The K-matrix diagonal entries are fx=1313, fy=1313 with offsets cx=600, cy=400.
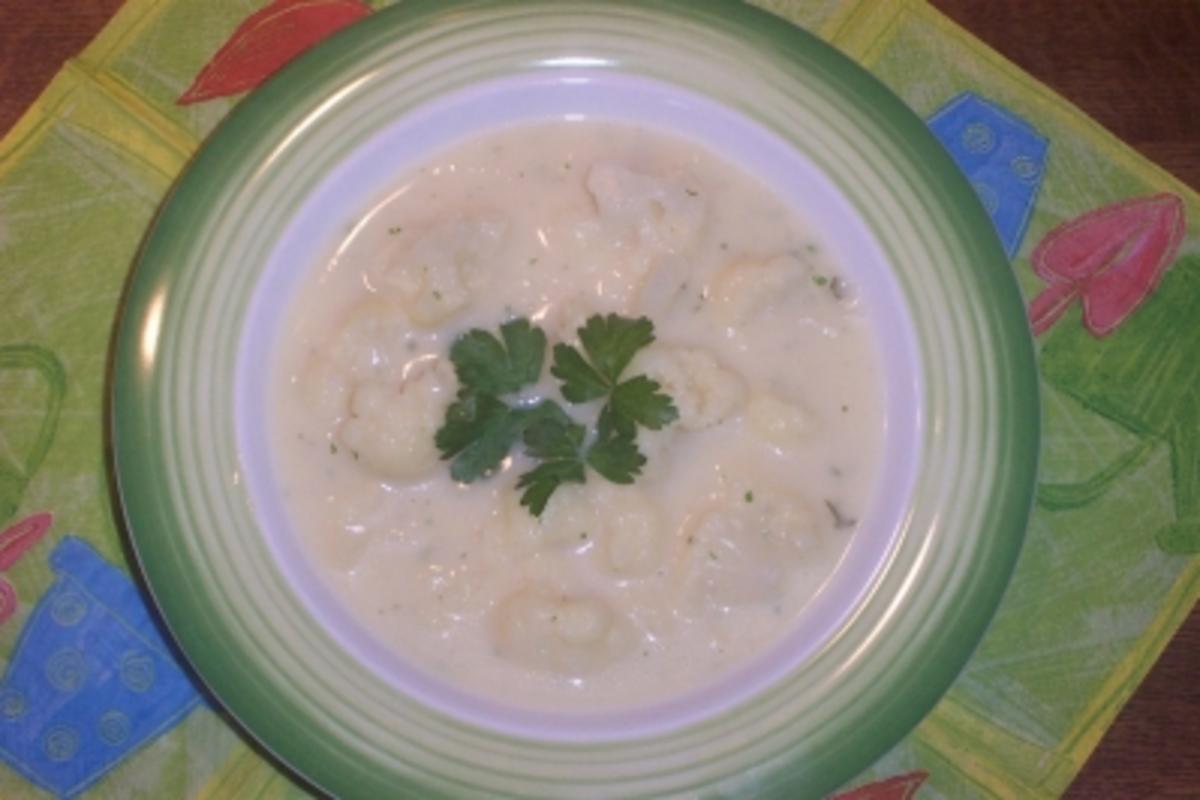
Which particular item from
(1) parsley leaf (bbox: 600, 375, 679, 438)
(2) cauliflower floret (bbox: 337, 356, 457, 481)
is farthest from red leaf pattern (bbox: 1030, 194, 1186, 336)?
(2) cauliflower floret (bbox: 337, 356, 457, 481)

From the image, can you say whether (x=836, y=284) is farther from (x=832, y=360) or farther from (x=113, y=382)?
(x=113, y=382)

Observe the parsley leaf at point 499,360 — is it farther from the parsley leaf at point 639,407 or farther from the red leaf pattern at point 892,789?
the red leaf pattern at point 892,789

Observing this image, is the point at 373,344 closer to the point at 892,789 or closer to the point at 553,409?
the point at 553,409

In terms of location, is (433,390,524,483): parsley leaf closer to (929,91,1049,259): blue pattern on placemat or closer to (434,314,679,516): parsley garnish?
(434,314,679,516): parsley garnish

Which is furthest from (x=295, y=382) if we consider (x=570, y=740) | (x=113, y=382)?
(x=570, y=740)

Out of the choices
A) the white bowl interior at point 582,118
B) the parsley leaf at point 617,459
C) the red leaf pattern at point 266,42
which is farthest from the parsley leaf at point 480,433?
the red leaf pattern at point 266,42

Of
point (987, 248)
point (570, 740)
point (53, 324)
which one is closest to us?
point (570, 740)
